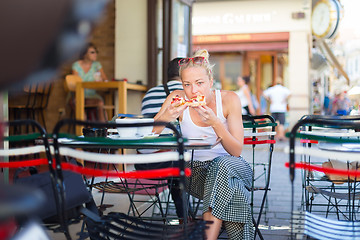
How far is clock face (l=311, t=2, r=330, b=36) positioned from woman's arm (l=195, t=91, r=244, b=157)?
8341 mm

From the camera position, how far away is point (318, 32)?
11.3 m

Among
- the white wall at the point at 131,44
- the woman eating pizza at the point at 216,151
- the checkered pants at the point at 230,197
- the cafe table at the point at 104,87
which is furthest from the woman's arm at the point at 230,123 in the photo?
the white wall at the point at 131,44

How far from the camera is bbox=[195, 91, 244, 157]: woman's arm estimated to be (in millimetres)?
2667

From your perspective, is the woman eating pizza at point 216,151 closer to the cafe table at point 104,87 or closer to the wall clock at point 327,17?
the cafe table at point 104,87

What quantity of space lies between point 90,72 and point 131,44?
2.48 ft

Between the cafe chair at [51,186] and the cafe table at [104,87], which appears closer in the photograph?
the cafe chair at [51,186]

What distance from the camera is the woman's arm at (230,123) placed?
2.67 m

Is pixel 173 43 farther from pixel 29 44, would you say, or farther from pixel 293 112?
pixel 293 112

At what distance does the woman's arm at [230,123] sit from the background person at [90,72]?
429 cm

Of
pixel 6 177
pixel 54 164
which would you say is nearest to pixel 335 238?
pixel 54 164

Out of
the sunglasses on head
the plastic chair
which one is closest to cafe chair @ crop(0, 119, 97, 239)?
the plastic chair

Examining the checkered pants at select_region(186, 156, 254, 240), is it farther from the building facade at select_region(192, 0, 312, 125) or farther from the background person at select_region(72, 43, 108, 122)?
the building facade at select_region(192, 0, 312, 125)

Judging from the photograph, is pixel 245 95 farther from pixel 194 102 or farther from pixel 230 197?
pixel 230 197

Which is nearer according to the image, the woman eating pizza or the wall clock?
the woman eating pizza
